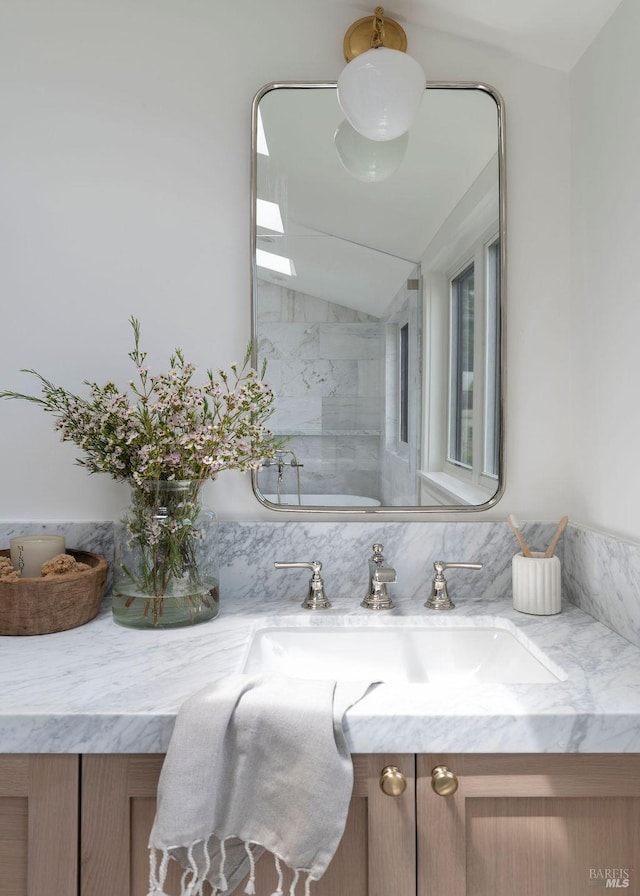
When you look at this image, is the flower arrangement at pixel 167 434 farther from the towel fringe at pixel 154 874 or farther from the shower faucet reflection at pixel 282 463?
the towel fringe at pixel 154 874

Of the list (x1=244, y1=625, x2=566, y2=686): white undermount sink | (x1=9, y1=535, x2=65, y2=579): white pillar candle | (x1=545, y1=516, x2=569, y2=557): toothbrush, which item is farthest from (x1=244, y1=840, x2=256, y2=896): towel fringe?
(x1=545, y1=516, x2=569, y2=557): toothbrush

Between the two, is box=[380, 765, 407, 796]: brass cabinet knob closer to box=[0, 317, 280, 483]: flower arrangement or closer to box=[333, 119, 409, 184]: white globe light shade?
box=[0, 317, 280, 483]: flower arrangement

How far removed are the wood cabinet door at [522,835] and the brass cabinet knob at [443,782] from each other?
11 mm

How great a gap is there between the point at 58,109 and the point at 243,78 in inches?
16.5

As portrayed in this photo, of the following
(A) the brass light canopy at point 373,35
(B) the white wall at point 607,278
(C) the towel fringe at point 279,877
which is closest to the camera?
(C) the towel fringe at point 279,877

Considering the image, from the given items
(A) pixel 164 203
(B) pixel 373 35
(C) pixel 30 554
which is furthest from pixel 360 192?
(C) pixel 30 554

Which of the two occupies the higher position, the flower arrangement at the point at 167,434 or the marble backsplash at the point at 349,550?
the flower arrangement at the point at 167,434

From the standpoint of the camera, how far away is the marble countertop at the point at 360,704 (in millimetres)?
906

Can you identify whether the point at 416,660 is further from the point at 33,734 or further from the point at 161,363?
the point at 161,363

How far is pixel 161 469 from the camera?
4.15ft

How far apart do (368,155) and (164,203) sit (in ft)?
1.54

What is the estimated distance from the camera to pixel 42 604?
1240 mm

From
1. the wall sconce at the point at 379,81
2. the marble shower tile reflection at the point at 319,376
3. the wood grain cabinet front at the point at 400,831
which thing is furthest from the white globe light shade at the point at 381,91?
the wood grain cabinet front at the point at 400,831

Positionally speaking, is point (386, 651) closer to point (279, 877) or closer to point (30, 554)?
point (279, 877)
